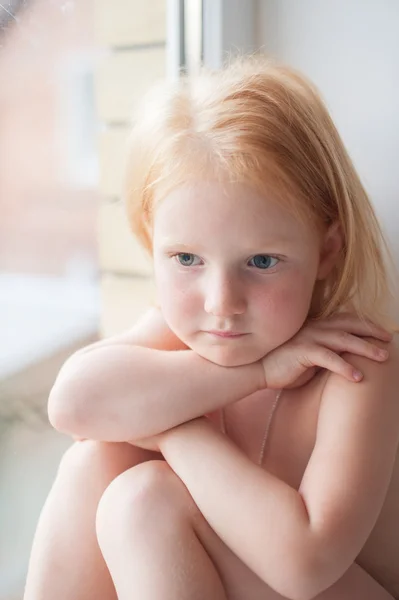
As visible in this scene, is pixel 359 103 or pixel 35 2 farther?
pixel 359 103

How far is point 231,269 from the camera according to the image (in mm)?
816

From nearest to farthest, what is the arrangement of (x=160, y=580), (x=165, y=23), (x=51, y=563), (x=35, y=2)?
(x=160, y=580) → (x=51, y=563) → (x=35, y=2) → (x=165, y=23)

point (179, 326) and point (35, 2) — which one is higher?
point (35, 2)

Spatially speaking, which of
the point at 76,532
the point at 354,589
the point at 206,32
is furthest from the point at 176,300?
the point at 206,32

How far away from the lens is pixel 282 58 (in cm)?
120

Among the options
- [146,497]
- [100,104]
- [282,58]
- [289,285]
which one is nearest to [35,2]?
[100,104]

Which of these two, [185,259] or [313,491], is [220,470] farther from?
[185,259]

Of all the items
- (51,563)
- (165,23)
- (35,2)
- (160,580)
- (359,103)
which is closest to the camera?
→ (160,580)

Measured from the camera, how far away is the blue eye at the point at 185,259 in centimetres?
85

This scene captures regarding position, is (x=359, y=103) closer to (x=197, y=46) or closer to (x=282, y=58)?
(x=282, y=58)

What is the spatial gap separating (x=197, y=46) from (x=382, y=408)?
0.73m

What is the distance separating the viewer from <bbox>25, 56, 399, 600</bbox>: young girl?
30.5 inches

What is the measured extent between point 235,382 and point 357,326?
17 centimetres

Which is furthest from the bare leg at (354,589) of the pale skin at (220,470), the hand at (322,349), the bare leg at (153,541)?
the hand at (322,349)
